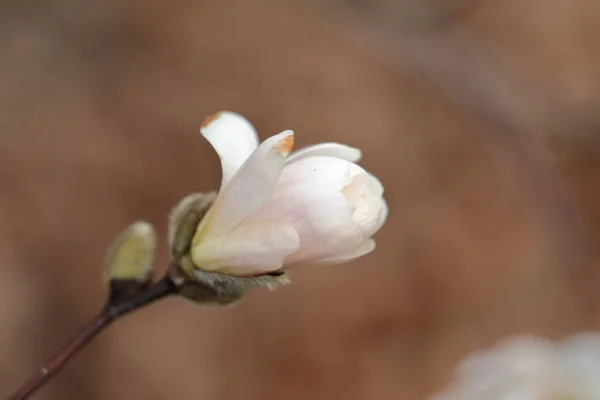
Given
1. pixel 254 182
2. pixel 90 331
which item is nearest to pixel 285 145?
pixel 254 182

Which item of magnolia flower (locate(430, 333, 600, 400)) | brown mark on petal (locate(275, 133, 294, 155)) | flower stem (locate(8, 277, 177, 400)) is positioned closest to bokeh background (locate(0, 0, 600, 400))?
magnolia flower (locate(430, 333, 600, 400))

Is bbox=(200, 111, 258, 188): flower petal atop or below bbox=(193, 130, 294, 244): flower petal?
atop

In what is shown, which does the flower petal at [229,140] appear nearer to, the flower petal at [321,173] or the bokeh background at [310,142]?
the flower petal at [321,173]

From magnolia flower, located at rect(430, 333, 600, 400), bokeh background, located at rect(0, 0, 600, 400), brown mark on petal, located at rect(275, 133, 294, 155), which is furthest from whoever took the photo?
bokeh background, located at rect(0, 0, 600, 400)

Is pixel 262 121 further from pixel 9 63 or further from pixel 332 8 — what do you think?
pixel 9 63

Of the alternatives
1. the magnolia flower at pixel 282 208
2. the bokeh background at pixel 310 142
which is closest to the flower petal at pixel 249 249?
the magnolia flower at pixel 282 208

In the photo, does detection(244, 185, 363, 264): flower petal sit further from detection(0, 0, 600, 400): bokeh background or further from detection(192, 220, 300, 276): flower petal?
detection(0, 0, 600, 400): bokeh background
